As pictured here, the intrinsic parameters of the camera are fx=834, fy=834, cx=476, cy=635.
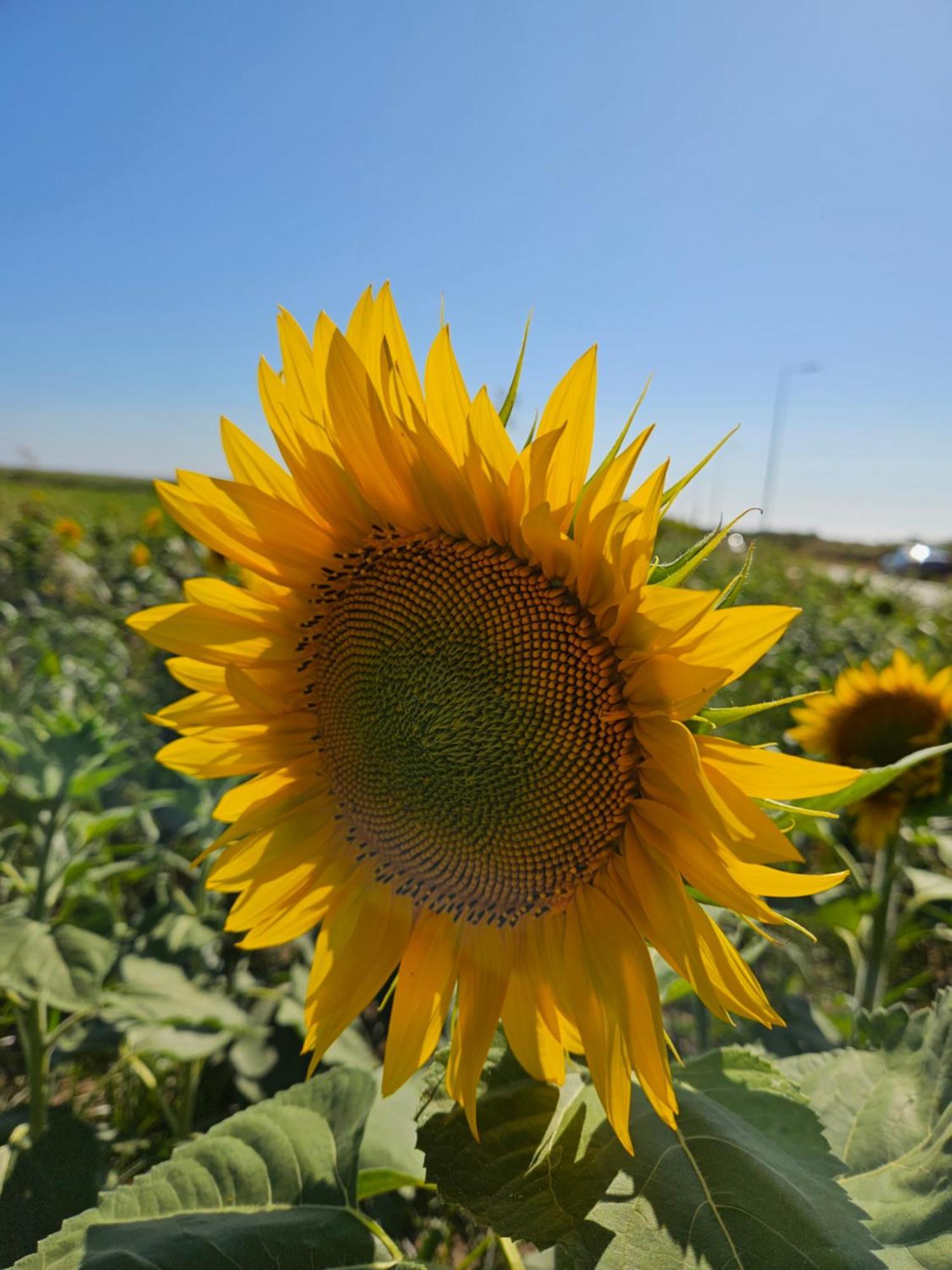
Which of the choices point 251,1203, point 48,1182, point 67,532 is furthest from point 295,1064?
point 67,532

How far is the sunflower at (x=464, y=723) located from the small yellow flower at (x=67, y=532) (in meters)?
8.73

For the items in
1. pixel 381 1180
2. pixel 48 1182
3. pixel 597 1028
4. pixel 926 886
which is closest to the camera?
pixel 597 1028

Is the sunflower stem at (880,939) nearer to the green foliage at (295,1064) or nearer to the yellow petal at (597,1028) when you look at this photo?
the green foliage at (295,1064)

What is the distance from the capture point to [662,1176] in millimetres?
1038

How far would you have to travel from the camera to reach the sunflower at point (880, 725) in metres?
2.48

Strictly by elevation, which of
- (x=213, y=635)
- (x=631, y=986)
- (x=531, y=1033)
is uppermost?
(x=213, y=635)

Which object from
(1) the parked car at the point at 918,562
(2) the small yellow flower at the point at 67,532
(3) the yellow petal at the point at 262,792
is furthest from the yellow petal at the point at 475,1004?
(1) the parked car at the point at 918,562

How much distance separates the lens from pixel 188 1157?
4.12 feet

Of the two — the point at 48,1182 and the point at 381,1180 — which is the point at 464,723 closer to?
the point at 381,1180

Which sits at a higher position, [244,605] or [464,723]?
[244,605]

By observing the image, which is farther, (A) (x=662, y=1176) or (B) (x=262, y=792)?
(B) (x=262, y=792)

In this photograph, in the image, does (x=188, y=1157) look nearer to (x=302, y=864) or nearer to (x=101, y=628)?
(x=302, y=864)

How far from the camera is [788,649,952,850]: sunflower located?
8.14ft

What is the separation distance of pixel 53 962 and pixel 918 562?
29826 mm
